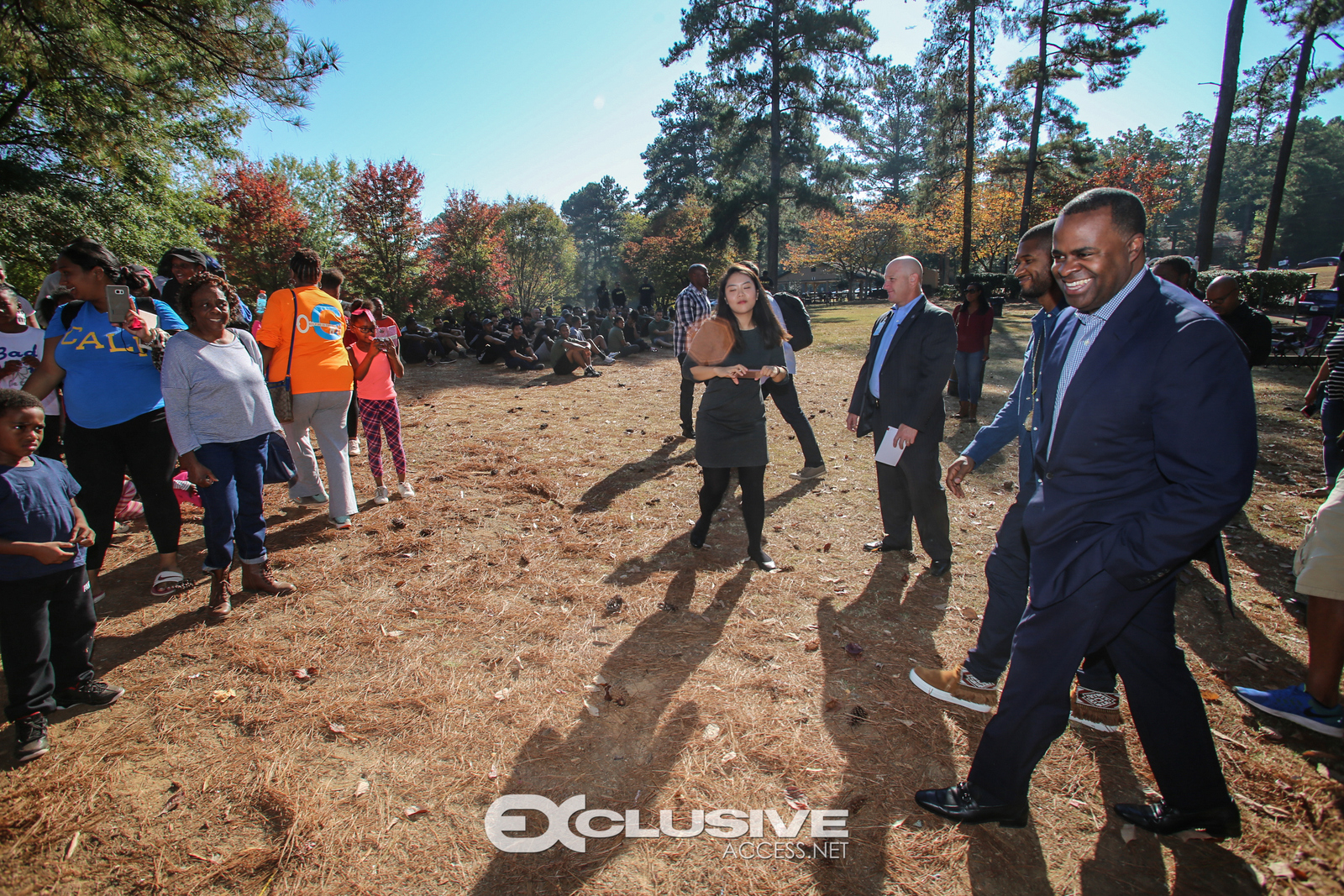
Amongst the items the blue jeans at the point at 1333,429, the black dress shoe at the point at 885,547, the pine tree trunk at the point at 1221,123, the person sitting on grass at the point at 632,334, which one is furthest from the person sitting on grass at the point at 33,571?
the pine tree trunk at the point at 1221,123

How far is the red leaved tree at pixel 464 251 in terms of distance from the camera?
29172 mm

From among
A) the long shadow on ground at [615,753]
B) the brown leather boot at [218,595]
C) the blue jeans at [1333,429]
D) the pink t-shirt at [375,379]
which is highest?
the pink t-shirt at [375,379]

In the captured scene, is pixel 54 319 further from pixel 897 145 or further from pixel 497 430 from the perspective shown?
pixel 897 145

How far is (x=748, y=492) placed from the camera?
443 centimetres

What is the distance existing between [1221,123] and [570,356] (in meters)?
17.4

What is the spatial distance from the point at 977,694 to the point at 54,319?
597 centimetres

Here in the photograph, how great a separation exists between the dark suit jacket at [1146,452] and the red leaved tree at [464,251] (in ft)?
96.6

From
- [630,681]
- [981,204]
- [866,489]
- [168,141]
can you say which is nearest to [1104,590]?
[630,681]

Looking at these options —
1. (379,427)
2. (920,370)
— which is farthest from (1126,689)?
(379,427)

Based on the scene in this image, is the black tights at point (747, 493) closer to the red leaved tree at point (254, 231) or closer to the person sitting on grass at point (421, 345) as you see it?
the person sitting on grass at point (421, 345)

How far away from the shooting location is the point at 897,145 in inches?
2279

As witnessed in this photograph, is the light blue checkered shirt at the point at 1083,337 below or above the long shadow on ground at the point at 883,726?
above

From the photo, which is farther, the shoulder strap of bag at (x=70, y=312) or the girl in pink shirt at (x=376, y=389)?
the girl in pink shirt at (x=376, y=389)

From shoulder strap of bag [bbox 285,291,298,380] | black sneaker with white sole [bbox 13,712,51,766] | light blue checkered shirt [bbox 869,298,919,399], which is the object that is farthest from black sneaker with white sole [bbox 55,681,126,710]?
light blue checkered shirt [bbox 869,298,919,399]
